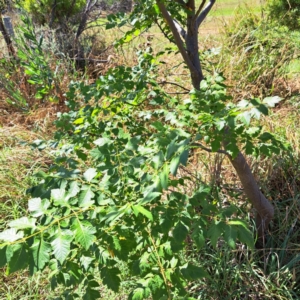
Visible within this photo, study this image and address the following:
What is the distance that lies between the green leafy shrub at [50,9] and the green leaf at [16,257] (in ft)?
16.1

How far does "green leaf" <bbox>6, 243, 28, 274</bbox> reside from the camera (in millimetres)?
908

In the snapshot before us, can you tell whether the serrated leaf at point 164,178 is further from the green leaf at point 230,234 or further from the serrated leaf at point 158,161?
the green leaf at point 230,234

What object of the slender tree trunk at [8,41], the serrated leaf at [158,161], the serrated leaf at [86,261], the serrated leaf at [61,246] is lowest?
the serrated leaf at [86,261]

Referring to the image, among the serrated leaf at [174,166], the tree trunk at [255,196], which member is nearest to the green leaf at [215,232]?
the serrated leaf at [174,166]

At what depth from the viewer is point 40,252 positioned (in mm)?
933

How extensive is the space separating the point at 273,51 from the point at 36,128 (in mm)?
2485

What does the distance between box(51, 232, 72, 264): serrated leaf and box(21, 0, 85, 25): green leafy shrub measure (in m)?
4.87

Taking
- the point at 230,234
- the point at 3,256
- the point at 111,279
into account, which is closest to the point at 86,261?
the point at 111,279

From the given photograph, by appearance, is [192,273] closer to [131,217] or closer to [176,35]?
[131,217]

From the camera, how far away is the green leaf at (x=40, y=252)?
0.92 metres

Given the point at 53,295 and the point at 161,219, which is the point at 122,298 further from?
the point at 161,219

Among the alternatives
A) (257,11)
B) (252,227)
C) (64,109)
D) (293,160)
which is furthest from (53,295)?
(257,11)

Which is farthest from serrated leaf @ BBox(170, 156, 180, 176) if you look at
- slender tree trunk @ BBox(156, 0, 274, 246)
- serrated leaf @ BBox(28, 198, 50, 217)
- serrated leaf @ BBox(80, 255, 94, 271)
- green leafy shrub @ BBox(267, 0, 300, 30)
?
green leafy shrub @ BBox(267, 0, 300, 30)

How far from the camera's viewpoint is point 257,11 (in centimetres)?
521
